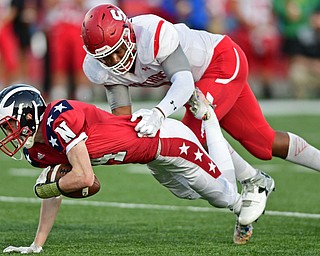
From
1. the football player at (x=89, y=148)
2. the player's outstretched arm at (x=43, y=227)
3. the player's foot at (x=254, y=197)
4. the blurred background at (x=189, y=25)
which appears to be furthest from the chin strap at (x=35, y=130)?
the blurred background at (x=189, y=25)

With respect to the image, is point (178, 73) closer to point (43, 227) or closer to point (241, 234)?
point (241, 234)

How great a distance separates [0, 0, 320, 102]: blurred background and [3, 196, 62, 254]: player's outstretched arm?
9.36m

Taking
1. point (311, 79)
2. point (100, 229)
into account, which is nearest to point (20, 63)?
point (311, 79)

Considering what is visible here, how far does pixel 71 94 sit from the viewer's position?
1491 centimetres

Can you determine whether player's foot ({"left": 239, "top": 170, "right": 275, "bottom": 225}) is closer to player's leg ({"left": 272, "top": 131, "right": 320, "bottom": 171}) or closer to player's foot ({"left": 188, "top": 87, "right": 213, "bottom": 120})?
player's leg ({"left": 272, "top": 131, "right": 320, "bottom": 171})

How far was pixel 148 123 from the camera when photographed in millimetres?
4977

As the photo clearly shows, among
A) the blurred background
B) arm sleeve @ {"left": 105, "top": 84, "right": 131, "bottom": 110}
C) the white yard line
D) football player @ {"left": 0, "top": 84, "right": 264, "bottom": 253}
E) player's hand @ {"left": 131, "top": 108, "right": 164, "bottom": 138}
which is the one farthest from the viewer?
the blurred background

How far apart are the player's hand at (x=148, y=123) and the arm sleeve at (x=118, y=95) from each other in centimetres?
75

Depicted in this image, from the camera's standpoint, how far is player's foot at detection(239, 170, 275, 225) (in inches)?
213

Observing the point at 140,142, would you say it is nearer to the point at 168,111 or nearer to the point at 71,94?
the point at 168,111

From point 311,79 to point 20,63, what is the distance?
15.6ft

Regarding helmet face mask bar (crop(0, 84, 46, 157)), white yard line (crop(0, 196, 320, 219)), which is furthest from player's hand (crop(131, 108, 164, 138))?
white yard line (crop(0, 196, 320, 219))

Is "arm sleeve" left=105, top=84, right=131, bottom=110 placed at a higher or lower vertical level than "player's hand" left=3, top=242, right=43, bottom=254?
higher

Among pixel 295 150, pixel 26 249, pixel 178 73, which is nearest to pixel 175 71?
pixel 178 73
